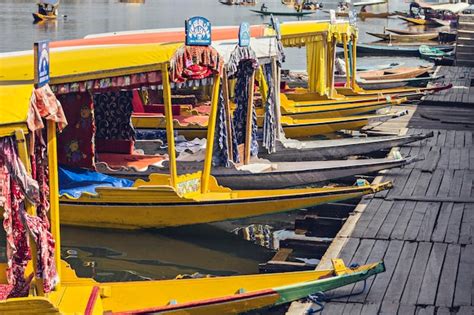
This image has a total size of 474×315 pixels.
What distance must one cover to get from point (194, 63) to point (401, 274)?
4276mm

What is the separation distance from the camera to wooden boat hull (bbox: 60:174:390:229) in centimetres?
1255

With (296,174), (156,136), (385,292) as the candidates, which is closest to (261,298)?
(385,292)

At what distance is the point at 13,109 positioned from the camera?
744cm

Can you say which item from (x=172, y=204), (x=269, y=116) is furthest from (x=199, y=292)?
(x=269, y=116)

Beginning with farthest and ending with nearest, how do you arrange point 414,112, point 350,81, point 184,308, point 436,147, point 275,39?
1. point 350,81
2. point 414,112
3. point 436,147
4. point 275,39
5. point 184,308

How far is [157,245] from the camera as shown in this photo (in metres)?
12.9

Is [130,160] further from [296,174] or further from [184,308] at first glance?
[184,308]

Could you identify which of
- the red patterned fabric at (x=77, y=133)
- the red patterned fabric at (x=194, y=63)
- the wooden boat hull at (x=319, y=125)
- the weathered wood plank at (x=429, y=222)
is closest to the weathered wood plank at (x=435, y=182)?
the weathered wood plank at (x=429, y=222)

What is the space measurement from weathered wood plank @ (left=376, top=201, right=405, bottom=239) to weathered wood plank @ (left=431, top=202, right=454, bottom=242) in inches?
21.6

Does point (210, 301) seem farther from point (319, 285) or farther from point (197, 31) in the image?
point (197, 31)

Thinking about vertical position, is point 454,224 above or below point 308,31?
below

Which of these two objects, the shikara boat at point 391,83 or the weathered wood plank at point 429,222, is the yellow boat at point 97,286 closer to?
the weathered wood plank at point 429,222

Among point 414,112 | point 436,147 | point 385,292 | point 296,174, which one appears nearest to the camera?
point 385,292

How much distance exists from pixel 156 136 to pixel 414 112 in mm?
7290
